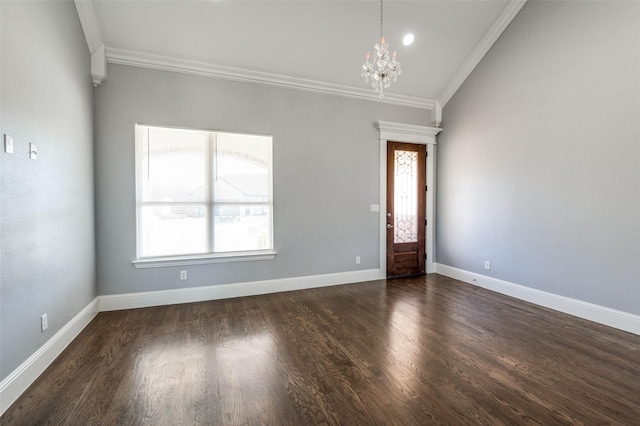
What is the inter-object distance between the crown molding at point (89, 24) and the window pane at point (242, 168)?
5.16 ft

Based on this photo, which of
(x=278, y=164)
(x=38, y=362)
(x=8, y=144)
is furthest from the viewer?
(x=278, y=164)

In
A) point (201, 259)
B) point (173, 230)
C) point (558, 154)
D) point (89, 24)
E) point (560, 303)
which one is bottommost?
point (560, 303)

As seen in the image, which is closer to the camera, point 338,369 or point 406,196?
point 338,369

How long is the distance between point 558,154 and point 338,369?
3618mm

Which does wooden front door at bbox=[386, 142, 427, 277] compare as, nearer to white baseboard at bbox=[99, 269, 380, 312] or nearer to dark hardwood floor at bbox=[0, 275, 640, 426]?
white baseboard at bbox=[99, 269, 380, 312]

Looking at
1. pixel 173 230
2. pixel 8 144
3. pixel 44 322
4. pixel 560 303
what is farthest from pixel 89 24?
pixel 560 303

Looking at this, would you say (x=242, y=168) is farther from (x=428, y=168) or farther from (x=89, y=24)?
(x=428, y=168)

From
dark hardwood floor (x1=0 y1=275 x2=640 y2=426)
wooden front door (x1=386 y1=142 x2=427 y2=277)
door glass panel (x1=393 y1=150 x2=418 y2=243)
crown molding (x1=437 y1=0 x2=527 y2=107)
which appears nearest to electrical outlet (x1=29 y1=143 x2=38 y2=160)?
dark hardwood floor (x1=0 y1=275 x2=640 y2=426)

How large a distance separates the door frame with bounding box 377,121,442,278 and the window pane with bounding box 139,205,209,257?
2.80m

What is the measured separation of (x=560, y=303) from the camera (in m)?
3.39

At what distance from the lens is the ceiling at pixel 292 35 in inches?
123

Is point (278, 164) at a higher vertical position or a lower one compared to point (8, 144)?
higher

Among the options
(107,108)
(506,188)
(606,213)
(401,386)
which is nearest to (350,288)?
(401,386)

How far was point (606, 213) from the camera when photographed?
9.92 feet
